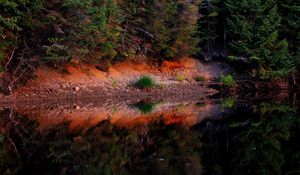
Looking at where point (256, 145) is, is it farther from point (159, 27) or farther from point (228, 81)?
point (228, 81)

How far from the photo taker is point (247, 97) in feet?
107

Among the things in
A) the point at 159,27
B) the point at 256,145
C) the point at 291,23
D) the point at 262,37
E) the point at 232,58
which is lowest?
the point at 256,145

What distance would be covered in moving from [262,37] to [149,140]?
2173 cm

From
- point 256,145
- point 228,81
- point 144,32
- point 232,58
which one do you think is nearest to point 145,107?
point 144,32

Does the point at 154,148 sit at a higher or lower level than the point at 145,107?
lower

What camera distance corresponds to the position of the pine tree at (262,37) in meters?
34.7

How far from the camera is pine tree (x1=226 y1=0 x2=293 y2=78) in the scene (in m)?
34.7

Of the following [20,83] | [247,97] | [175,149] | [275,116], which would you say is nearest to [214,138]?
[175,149]

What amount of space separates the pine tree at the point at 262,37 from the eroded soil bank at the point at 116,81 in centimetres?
371

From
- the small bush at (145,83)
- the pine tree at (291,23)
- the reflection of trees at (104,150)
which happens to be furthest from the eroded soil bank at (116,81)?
the reflection of trees at (104,150)

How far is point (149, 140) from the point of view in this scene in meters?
15.3

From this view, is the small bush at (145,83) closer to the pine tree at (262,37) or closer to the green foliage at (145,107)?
the green foliage at (145,107)

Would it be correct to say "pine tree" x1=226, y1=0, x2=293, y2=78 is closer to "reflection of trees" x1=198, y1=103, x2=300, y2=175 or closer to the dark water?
the dark water

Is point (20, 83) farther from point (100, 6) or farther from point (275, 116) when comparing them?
point (275, 116)
